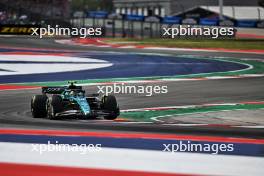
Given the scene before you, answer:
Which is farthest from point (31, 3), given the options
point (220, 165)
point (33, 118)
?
point (220, 165)

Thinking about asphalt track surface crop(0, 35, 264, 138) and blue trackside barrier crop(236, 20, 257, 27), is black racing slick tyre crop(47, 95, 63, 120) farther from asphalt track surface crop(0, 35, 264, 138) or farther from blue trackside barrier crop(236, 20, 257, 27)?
blue trackside barrier crop(236, 20, 257, 27)

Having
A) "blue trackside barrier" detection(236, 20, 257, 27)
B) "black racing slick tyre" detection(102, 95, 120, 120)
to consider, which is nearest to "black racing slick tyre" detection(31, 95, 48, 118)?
"black racing slick tyre" detection(102, 95, 120, 120)

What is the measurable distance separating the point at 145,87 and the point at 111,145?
761cm

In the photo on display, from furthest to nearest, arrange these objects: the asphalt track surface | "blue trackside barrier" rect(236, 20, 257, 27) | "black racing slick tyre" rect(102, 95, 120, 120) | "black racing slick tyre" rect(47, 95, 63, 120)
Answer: "blue trackside barrier" rect(236, 20, 257, 27), "black racing slick tyre" rect(102, 95, 120, 120), "black racing slick tyre" rect(47, 95, 63, 120), the asphalt track surface

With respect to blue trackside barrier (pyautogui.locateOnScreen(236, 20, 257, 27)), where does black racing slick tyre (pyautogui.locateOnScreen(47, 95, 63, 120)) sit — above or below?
below

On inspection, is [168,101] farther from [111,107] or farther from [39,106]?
[39,106]

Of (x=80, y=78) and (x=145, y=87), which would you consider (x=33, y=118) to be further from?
(x=80, y=78)

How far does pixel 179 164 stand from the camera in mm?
7289

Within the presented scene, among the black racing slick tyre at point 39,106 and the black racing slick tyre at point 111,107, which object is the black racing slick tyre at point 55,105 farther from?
the black racing slick tyre at point 111,107

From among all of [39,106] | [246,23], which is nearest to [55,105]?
[39,106]

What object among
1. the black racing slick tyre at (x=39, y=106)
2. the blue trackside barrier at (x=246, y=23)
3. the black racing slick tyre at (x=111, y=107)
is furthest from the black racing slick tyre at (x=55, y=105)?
the blue trackside barrier at (x=246, y=23)

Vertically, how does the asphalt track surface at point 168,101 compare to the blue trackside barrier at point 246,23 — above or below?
below

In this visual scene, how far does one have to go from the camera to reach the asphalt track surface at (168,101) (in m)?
10.0

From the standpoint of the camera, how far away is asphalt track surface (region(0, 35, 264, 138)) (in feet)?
32.9
